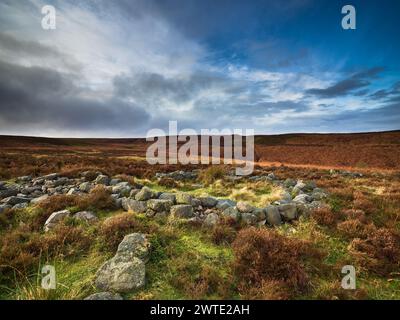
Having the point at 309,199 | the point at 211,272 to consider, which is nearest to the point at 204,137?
the point at 309,199

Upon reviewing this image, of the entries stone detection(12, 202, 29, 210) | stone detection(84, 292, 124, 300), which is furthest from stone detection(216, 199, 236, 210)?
stone detection(12, 202, 29, 210)

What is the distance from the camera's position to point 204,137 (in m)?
65.2

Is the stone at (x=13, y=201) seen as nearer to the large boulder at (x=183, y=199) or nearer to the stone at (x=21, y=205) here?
the stone at (x=21, y=205)

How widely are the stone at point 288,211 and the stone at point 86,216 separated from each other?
16.1ft

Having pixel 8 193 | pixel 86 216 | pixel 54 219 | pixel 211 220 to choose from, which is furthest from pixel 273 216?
pixel 8 193

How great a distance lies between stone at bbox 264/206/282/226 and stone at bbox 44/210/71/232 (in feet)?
17.1

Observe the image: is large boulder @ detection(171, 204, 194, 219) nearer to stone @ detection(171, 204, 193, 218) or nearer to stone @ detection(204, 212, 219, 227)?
stone @ detection(171, 204, 193, 218)

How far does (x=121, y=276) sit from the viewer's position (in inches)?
145

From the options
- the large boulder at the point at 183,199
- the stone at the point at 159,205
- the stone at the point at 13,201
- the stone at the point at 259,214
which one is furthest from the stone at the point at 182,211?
the stone at the point at 13,201

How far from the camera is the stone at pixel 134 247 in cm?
423

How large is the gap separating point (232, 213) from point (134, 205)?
9.21 ft
